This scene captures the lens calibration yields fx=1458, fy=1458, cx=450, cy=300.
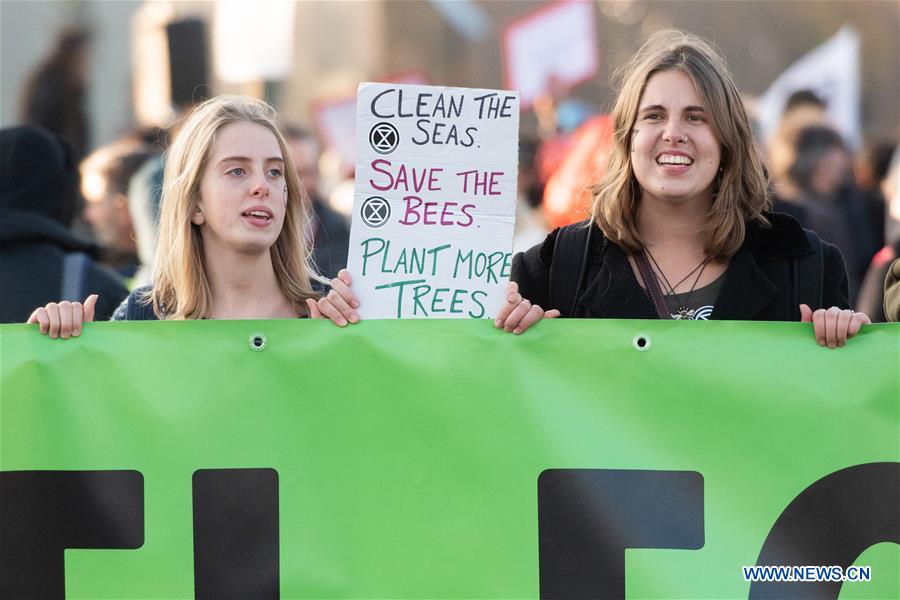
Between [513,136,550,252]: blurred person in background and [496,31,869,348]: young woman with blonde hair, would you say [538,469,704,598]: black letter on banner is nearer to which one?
[496,31,869,348]: young woman with blonde hair

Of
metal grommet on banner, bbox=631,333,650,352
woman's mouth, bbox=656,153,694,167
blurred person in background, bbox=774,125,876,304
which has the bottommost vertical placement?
metal grommet on banner, bbox=631,333,650,352

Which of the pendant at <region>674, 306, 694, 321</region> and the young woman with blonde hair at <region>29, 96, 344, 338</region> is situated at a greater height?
the young woman with blonde hair at <region>29, 96, 344, 338</region>

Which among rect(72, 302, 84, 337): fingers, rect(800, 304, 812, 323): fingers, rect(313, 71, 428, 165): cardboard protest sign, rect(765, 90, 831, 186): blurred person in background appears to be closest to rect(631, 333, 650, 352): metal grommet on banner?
rect(800, 304, 812, 323): fingers

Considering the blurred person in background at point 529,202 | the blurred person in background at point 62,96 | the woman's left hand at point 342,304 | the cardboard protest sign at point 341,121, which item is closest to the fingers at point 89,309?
the woman's left hand at point 342,304

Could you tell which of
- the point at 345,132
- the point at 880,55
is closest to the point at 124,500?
the point at 345,132

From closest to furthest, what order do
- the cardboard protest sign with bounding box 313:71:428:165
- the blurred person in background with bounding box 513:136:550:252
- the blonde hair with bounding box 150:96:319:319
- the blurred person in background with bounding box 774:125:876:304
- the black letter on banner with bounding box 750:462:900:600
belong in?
the black letter on banner with bounding box 750:462:900:600 < the blonde hair with bounding box 150:96:319:319 < the blurred person in background with bounding box 513:136:550:252 < the blurred person in background with bounding box 774:125:876:304 < the cardboard protest sign with bounding box 313:71:428:165

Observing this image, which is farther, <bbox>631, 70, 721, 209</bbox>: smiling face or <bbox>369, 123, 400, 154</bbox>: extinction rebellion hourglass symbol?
<bbox>631, 70, 721, 209</bbox>: smiling face

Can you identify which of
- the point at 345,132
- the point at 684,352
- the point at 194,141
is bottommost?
the point at 684,352

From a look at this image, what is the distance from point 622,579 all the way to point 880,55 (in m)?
40.0

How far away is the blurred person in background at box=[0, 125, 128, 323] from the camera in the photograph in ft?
15.6

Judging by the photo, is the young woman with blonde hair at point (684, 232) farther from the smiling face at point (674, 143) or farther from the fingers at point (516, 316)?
the fingers at point (516, 316)

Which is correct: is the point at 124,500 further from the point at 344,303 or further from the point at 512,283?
the point at 512,283

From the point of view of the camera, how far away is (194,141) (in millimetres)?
4012

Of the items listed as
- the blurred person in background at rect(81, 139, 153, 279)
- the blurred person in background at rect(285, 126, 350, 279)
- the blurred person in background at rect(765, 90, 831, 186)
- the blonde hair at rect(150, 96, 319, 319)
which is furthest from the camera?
the blurred person in background at rect(765, 90, 831, 186)
